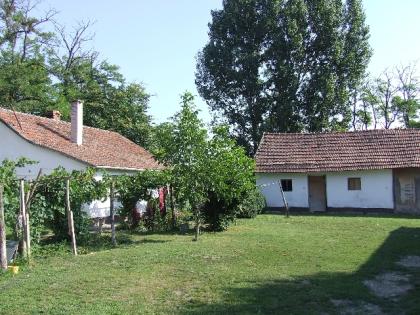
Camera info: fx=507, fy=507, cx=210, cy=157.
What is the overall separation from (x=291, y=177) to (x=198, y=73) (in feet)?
52.9

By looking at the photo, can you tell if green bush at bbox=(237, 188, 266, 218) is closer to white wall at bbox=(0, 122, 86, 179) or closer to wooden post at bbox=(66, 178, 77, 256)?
white wall at bbox=(0, 122, 86, 179)

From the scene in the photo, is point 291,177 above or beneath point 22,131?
beneath

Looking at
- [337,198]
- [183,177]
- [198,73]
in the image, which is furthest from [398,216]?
[198,73]

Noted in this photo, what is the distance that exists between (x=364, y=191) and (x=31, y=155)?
1800 centimetres

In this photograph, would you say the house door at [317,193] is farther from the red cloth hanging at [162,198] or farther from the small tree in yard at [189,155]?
the small tree in yard at [189,155]

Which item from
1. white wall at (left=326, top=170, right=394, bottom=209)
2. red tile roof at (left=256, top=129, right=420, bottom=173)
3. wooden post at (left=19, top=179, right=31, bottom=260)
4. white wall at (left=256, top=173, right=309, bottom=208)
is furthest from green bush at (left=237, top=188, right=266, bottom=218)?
wooden post at (left=19, top=179, right=31, bottom=260)

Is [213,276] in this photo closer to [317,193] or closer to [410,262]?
[410,262]

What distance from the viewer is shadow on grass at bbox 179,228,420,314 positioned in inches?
314

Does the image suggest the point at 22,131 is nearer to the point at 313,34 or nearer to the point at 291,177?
the point at 291,177

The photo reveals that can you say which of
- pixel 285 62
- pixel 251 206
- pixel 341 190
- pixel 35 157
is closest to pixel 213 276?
pixel 251 206

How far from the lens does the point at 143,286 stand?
31.6ft

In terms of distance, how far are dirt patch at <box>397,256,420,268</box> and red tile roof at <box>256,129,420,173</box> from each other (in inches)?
626

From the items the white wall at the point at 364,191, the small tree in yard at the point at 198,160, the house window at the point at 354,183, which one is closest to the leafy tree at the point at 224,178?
the small tree in yard at the point at 198,160

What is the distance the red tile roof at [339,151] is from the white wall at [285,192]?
0.56 m
